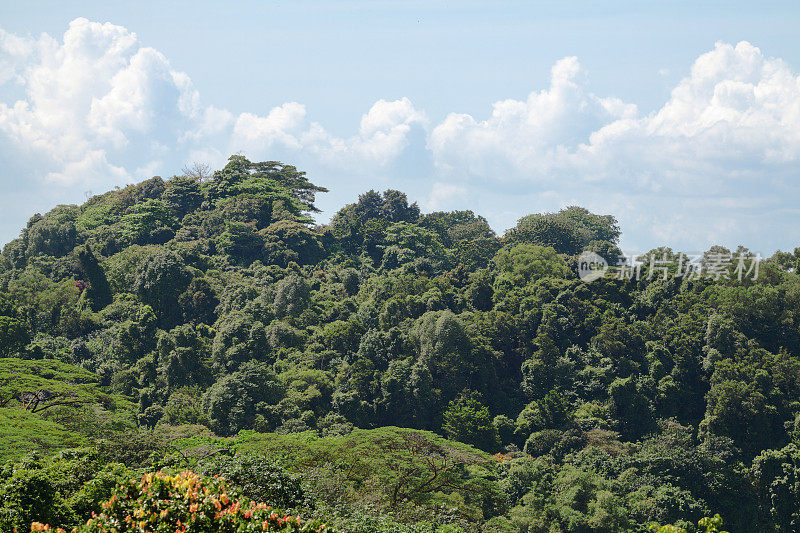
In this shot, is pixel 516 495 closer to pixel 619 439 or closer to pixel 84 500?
pixel 619 439

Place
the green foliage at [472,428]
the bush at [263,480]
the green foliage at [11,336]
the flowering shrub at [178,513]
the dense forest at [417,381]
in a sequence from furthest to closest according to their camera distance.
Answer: the green foliage at [11,336]
the green foliage at [472,428]
the dense forest at [417,381]
the bush at [263,480]
the flowering shrub at [178,513]

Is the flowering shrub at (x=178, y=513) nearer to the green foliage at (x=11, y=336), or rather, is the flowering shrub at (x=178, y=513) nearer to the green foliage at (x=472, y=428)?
the green foliage at (x=472, y=428)

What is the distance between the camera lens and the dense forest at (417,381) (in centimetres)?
2366

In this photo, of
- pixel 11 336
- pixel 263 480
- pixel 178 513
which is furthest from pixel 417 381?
pixel 178 513

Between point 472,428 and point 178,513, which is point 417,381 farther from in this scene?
point 178,513

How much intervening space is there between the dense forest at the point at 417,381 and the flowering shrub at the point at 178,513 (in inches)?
122

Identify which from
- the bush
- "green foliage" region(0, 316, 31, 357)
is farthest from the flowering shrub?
"green foliage" region(0, 316, 31, 357)

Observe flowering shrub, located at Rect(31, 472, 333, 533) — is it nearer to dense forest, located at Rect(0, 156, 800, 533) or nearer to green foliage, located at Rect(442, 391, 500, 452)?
dense forest, located at Rect(0, 156, 800, 533)

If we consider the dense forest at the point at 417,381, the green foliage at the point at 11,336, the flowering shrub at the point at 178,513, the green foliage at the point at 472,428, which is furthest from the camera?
the green foliage at the point at 11,336

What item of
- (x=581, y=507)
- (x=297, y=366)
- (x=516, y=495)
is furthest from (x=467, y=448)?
(x=297, y=366)

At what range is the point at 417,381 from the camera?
110ft

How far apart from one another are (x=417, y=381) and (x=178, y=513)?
24.8 meters

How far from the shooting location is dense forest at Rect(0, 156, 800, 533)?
23.7 m

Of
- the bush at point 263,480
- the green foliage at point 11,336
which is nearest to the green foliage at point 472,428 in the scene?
the bush at point 263,480
